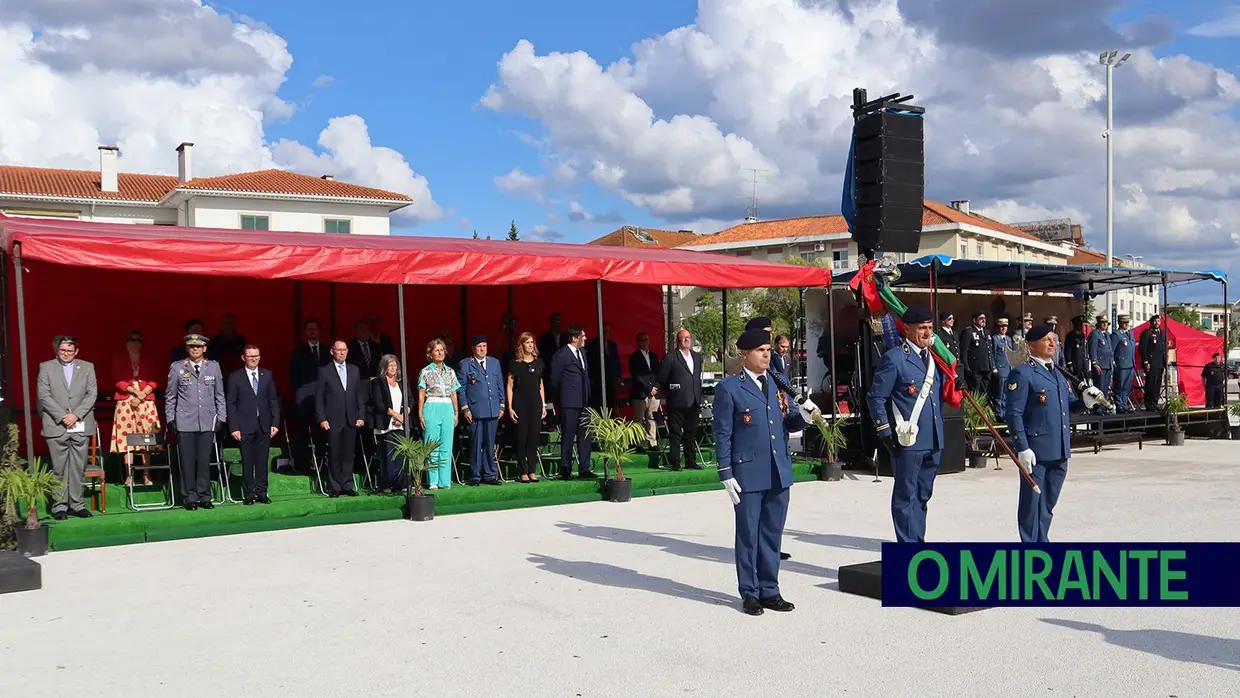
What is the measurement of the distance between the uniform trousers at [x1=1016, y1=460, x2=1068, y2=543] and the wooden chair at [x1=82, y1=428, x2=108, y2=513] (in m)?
7.84

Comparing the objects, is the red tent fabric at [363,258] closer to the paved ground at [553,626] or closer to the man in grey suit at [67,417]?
the man in grey suit at [67,417]

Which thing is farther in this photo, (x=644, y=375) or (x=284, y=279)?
(x=644, y=375)

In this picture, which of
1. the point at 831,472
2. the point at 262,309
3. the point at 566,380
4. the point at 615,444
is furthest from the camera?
the point at 831,472

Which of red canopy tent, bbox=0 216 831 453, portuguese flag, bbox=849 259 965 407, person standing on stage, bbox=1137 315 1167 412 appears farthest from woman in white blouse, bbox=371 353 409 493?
person standing on stage, bbox=1137 315 1167 412

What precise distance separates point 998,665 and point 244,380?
7.50 m

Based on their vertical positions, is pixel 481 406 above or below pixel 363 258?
below

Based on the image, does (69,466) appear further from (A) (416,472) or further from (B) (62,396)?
(A) (416,472)

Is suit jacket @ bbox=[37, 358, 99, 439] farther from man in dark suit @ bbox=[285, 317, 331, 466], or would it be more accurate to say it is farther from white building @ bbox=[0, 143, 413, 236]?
white building @ bbox=[0, 143, 413, 236]

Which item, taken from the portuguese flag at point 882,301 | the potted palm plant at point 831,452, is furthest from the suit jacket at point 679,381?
the portuguese flag at point 882,301

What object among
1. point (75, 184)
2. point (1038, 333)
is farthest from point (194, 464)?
point (75, 184)

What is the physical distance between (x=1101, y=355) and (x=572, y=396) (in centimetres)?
1039

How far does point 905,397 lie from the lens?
713cm

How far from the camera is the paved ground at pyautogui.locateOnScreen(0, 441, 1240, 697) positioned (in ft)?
17.1

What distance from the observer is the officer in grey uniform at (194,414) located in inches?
394
